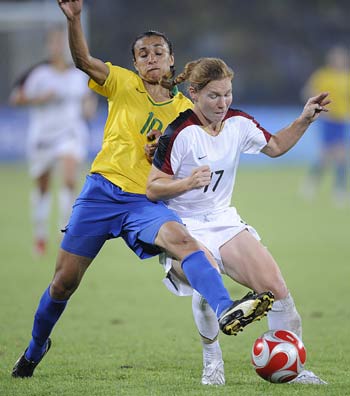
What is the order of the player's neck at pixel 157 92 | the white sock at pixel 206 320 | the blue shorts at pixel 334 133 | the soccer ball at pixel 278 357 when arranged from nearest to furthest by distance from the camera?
1. the soccer ball at pixel 278 357
2. the white sock at pixel 206 320
3. the player's neck at pixel 157 92
4. the blue shorts at pixel 334 133

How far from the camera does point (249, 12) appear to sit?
101ft

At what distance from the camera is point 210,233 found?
5.89 m

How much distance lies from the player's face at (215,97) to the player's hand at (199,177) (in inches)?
19.0

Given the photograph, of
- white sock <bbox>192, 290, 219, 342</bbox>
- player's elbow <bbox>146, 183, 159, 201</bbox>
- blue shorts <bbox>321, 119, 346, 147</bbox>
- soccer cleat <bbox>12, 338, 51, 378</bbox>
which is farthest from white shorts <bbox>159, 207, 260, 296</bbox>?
blue shorts <bbox>321, 119, 346, 147</bbox>

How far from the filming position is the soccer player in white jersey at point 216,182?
565cm

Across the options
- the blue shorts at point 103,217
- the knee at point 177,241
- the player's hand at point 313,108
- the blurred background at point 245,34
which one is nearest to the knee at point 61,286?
the blue shorts at point 103,217

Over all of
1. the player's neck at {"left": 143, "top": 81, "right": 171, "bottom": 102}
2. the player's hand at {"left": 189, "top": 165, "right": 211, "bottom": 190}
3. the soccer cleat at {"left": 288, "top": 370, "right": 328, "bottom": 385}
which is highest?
the player's neck at {"left": 143, "top": 81, "right": 171, "bottom": 102}

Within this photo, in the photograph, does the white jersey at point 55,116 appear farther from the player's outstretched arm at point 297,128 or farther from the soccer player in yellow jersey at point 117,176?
the player's outstretched arm at point 297,128

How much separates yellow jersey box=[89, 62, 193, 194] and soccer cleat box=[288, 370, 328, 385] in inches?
55.6

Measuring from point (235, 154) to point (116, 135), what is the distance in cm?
74

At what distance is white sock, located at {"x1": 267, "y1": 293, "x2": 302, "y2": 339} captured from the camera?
5.72 m

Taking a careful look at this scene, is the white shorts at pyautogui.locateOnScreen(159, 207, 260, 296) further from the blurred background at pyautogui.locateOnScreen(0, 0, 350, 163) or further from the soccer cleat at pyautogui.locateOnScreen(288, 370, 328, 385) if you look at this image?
the blurred background at pyautogui.locateOnScreen(0, 0, 350, 163)

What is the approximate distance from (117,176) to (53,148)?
6.72 metres

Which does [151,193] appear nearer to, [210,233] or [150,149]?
[150,149]
